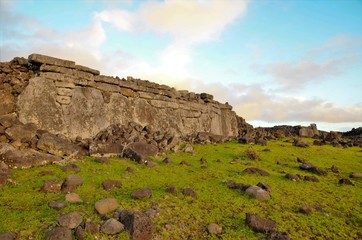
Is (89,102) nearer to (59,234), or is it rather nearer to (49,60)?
(49,60)

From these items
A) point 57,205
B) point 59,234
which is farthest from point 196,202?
point 59,234

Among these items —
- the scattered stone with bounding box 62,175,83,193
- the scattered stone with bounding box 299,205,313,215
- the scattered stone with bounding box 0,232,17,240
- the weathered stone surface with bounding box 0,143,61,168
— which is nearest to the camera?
the scattered stone with bounding box 0,232,17,240

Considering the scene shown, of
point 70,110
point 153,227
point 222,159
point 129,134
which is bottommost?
point 153,227

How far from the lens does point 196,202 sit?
262 inches

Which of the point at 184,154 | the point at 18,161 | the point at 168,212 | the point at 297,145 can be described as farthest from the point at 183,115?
the point at 168,212

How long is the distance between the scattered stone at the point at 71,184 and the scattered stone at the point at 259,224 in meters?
3.88

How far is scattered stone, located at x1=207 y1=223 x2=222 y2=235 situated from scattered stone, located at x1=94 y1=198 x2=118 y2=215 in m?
1.82

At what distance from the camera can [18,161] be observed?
821cm

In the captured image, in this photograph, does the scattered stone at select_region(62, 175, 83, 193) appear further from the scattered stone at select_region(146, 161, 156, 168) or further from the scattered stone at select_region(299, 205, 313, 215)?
the scattered stone at select_region(299, 205, 313, 215)

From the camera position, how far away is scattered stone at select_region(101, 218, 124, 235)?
5008mm

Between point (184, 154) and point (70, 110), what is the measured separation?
4772 millimetres

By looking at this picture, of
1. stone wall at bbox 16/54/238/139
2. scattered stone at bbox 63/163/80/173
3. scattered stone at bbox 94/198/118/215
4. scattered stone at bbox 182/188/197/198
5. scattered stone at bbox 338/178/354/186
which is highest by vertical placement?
stone wall at bbox 16/54/238/139

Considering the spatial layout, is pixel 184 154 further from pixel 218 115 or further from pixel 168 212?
pixel 218 115

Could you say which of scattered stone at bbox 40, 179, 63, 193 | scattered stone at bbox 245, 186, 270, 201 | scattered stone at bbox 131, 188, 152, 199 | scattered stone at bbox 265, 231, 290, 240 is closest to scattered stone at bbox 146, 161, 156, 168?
scattered stone at bbox 131, 188, 152, 199
